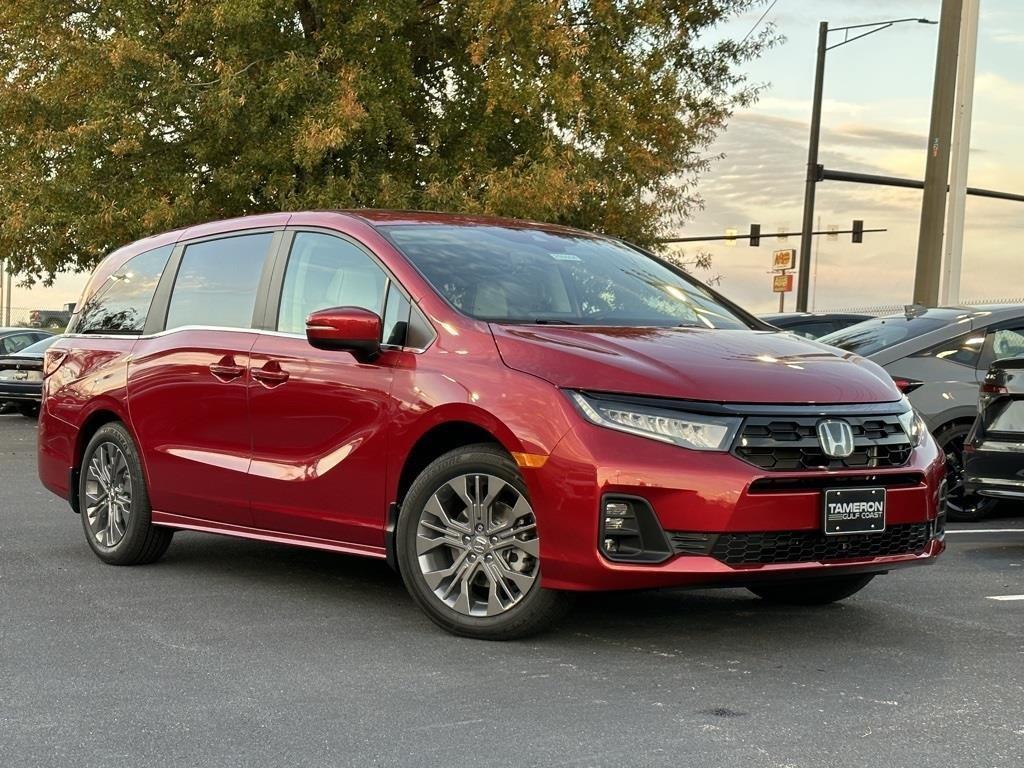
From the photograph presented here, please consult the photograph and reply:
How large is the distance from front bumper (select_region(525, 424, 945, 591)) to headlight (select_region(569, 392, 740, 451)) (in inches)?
1.4

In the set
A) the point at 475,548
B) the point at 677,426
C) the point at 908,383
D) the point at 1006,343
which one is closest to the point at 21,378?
the point at 908,383

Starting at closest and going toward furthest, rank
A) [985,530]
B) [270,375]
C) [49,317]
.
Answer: [270,375]
[985,530]
[49,317]

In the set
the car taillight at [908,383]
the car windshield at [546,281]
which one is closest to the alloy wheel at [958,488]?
the car taillight at [908,383]

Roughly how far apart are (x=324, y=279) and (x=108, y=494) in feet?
6.70

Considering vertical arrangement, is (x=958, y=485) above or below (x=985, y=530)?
above

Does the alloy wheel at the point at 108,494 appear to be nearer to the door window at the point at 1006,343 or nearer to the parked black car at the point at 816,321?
the door window at the point at 1006,343

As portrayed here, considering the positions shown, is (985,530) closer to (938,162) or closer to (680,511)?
(680,511)

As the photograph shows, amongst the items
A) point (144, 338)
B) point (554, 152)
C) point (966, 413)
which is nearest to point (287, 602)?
point (144, 338)

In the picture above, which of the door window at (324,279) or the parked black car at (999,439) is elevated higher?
the door window at (324,279)

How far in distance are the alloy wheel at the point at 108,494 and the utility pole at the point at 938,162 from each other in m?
12.7

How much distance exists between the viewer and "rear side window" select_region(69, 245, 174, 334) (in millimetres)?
8305

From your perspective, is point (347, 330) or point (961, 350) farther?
point (961, 350)

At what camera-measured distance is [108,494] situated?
325 inches

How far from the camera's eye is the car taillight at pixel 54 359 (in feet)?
28.9
